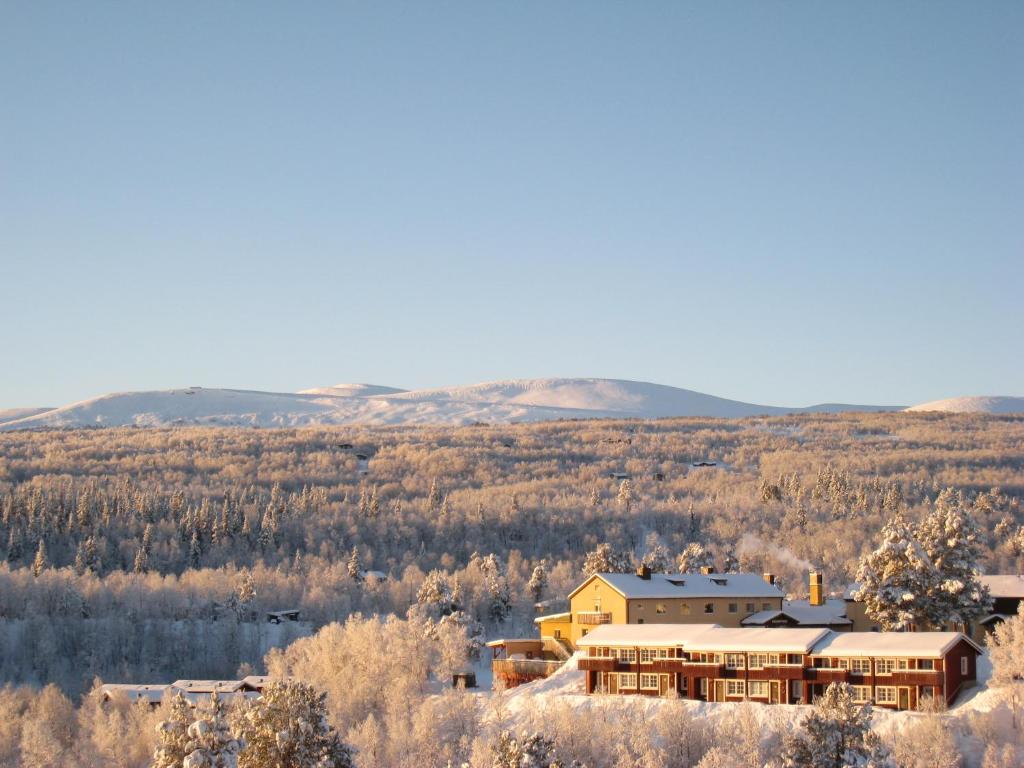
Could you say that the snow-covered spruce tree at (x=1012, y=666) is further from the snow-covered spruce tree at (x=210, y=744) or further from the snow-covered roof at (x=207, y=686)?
the snow-covered roof at (x=207, y=686)

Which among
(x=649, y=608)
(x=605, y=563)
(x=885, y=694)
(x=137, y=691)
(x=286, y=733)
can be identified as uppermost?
(x=649, y=608)

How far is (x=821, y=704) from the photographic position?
64.4 m

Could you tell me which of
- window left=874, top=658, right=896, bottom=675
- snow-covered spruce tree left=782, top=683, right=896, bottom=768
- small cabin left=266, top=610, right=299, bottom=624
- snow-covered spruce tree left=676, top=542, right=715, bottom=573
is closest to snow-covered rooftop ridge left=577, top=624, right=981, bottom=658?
window left=874, top=658, right=896, bottom=675

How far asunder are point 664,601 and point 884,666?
20664 millimetres

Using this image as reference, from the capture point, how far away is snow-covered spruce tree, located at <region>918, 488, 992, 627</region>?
81.2 m

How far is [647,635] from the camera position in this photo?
80.3 meters

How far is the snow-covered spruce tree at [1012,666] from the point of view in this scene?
66.4 meters

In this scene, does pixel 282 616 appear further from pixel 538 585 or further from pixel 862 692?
pixel 862 692

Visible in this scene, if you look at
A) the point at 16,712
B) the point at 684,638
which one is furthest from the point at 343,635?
the point at 684,638

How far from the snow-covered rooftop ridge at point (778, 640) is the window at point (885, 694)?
1.82 meters

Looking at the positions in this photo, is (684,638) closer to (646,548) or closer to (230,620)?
(230,620)

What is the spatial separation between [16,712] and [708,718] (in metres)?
51.7

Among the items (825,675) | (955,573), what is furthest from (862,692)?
(955,573)

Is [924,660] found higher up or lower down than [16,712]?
higher up
